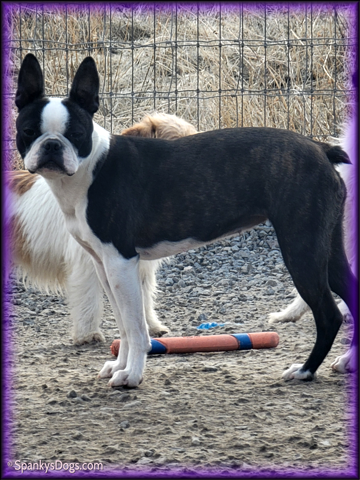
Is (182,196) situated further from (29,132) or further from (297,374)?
(297,374)

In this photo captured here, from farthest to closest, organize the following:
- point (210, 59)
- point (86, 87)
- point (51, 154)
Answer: point (210, 59) → point (86, 87) → point (51, 154)

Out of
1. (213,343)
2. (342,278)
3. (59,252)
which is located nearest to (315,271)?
(342,278)

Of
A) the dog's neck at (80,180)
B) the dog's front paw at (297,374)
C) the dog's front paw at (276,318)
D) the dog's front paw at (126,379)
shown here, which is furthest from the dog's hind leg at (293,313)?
the dog's neck at (80,180)

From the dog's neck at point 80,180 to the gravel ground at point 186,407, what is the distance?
0.96 metres

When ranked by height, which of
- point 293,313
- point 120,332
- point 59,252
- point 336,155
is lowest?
point 293,313

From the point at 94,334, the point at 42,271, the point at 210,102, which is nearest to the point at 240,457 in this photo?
the point at 94,334

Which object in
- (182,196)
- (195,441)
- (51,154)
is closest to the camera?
(195,441)

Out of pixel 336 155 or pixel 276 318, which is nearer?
pixel 336 155

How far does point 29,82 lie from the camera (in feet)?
11.2

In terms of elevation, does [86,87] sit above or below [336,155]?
above

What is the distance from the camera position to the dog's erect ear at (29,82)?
3426 mm

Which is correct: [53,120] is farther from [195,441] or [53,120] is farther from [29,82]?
[195,441]

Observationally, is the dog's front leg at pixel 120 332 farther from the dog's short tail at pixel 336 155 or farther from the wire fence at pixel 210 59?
the wire fence at pixel 210 59

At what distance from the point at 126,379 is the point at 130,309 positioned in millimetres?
364
